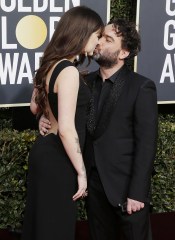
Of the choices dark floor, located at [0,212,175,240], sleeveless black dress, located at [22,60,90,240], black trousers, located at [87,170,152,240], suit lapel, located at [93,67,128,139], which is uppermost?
suit lapel, located at [93,67,128,139]

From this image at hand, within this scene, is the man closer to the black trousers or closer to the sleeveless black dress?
the black trousers

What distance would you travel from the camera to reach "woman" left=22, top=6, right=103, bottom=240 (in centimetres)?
263

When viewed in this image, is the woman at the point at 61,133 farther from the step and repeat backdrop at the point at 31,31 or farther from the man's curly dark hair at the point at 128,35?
the step and repeat backdrop at the point at 31,31

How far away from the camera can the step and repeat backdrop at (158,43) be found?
459 centimetres

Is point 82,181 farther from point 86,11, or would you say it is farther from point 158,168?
point 158,168

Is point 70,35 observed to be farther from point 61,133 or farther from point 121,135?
point 121,135

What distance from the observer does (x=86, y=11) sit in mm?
2691

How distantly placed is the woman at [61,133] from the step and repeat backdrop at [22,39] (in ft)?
4.75

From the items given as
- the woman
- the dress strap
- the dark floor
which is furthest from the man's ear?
the dark floor

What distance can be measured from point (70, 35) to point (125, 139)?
0.72 meters

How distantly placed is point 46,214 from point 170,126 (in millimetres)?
2034

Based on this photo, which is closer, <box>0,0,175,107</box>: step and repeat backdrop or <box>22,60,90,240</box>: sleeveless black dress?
<box>22,60,90,240</box>: sleeveless black dress

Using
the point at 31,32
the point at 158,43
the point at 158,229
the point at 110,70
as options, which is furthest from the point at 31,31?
the point at 158,229

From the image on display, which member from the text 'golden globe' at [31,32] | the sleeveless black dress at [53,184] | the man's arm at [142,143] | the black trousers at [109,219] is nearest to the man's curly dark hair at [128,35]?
the man's arm at [142,143]
